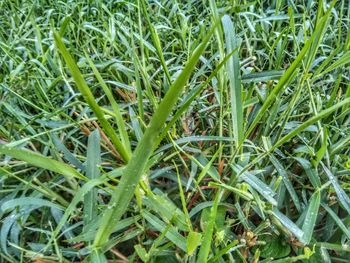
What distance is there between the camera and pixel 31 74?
903mm

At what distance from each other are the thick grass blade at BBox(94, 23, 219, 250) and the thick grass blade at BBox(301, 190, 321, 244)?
0.82 ft

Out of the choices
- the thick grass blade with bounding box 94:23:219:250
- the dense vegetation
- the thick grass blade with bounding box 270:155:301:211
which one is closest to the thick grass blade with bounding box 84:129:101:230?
the dense vegetation

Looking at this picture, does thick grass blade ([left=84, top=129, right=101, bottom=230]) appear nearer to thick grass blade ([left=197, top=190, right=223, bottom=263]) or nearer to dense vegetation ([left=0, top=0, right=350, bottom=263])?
dense vegetation ([left=0, top=0, right=350, bottom=263])

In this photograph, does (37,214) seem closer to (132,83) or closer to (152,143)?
(132,83)

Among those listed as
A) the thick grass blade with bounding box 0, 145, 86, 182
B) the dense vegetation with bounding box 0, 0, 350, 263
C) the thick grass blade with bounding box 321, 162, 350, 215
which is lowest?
the thick grass blade with bounding box 321, 162, 350, 215

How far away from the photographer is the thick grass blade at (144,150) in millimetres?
389

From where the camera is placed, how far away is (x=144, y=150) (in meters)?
0.43

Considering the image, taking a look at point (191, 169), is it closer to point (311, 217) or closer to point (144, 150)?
point (311, 217)

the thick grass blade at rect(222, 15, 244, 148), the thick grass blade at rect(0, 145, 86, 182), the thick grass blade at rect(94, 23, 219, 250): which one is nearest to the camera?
the thick grass blade at rect(94, 23, 219, 250)

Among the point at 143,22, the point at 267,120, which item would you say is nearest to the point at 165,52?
the point at 143,22

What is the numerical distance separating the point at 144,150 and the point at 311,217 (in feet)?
0.96

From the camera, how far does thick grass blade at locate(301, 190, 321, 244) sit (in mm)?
607

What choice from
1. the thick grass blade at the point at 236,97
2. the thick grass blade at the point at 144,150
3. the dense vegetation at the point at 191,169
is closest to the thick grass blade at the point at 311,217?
the dense vegetation at the point at 191,169

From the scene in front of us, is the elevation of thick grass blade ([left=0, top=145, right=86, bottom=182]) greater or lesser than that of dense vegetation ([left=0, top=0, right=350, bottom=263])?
greater
